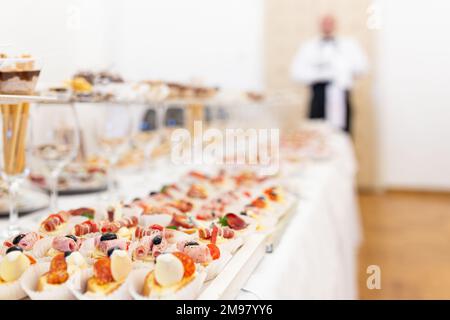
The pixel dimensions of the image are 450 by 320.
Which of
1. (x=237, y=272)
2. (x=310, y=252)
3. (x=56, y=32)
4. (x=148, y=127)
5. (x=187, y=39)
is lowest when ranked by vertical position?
(x=310, y=252)

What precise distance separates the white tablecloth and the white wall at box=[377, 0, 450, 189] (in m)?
3.61

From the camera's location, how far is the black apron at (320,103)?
16.7 ft

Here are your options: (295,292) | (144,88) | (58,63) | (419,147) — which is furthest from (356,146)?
(295,292)

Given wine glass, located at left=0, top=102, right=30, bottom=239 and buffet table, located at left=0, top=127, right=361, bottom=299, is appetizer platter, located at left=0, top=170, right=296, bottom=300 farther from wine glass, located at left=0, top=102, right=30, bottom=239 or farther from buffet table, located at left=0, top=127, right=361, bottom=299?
wine glass, located at left=0, top=102, right=30, bottom=239

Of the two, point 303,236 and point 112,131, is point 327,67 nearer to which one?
point 112,131

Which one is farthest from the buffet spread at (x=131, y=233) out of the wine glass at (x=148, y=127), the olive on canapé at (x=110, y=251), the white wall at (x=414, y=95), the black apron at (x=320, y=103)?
the white wall at (x=414, y=95)

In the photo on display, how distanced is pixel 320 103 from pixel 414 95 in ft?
3.41

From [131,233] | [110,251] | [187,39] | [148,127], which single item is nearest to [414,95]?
[187,39]

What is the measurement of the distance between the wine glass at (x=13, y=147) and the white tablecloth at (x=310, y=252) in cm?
48

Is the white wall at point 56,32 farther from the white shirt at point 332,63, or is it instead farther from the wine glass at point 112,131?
the white shirt at point 332,63

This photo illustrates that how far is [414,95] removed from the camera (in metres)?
5.44

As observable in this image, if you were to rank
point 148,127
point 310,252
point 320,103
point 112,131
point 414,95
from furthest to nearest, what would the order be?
point 414,95, point 320,103, point 148,127, point 112,131, point 310,252

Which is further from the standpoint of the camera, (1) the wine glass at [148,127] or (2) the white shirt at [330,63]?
(2) the white shirt at [330,63]

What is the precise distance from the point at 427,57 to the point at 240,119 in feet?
9.37
